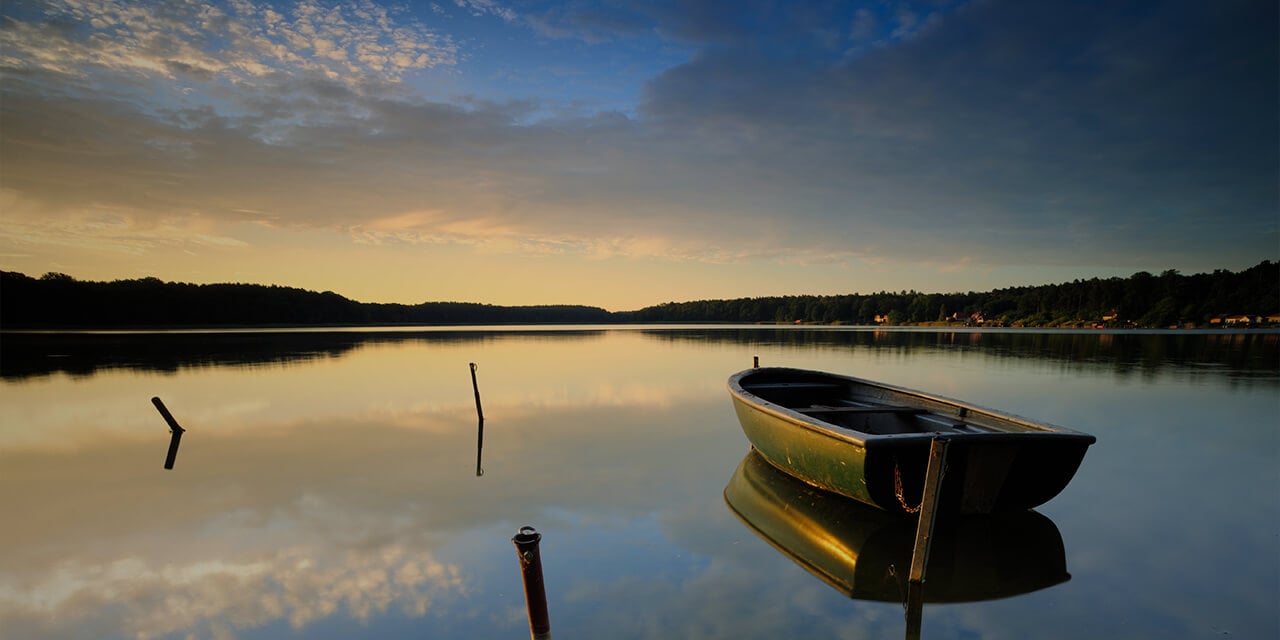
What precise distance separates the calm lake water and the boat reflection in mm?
39

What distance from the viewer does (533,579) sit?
13.8 feet

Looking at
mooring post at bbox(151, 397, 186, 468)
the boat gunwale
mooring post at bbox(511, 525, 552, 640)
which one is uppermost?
the boat gunwale

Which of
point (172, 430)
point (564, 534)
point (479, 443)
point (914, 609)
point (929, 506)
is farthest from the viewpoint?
point (172, 430)

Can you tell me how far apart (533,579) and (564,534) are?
3.04 metres

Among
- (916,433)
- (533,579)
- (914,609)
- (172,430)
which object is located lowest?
(172,430)

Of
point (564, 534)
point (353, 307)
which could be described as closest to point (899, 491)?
point (564, 534)

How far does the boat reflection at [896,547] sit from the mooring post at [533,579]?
9.69 ft

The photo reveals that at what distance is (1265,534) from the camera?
6848 millimetres

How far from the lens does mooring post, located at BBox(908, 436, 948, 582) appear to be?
5176 millimetres

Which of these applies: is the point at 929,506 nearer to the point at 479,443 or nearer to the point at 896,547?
the point at 896,547

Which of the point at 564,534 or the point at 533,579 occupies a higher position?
the point at 533,579

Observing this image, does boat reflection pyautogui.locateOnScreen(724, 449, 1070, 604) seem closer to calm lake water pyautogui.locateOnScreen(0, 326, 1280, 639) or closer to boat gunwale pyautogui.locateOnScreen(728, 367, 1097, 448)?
calm lake water pyautogui.locateOnScreen(0, 326, 1280, 639)

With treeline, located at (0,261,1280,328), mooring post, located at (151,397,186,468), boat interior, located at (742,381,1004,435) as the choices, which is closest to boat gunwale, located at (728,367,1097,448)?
boat interior, located at (742,381,1004,435)

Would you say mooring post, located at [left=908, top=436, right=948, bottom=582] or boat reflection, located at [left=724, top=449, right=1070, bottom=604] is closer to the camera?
mooring post, located at [left=908, top=436, right=948, bottom=582]
